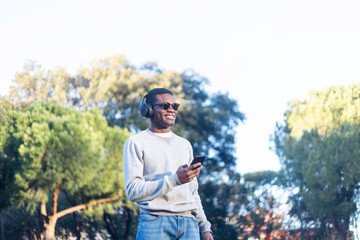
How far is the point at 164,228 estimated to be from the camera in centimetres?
335

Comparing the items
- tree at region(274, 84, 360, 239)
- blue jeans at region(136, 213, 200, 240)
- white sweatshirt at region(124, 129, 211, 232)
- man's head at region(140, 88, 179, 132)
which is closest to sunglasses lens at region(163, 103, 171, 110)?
man's head at region(140, 88, 179, 132)

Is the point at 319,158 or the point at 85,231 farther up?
the point at 319,158

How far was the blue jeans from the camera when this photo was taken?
10.9 ft

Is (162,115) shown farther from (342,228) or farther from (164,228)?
(342,228)

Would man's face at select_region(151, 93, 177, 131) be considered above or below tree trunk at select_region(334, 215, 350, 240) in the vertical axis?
above

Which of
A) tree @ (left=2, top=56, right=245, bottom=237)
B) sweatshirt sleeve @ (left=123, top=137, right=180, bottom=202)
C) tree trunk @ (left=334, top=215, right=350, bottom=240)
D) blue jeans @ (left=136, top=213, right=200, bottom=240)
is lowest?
tree trunk @ (left=334, top=215, right=350, bottom=240)

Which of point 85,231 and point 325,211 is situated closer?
point 325,211

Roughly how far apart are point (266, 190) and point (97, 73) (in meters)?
14.4

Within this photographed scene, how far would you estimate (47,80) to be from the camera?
3391 centimetres

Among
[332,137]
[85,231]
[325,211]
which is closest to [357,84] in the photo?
[332,137]

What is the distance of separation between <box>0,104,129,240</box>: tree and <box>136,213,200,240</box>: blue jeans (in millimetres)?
18434

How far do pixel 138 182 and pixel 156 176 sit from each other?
0.16 metres

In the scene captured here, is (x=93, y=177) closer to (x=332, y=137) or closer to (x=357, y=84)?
(x=332, y=137)

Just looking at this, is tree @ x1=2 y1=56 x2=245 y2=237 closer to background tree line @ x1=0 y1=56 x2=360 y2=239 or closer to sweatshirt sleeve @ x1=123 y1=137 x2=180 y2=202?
background tree line @ x1=0 y1=56 x2=360 y2=239
